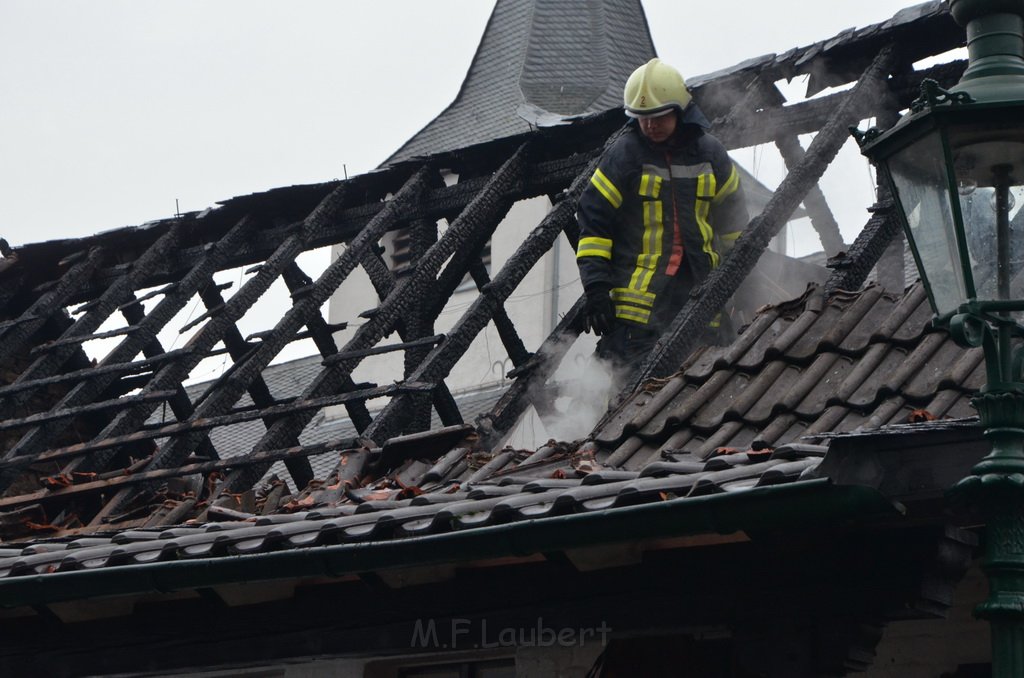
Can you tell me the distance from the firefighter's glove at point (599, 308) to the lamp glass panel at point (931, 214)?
4.41 meters

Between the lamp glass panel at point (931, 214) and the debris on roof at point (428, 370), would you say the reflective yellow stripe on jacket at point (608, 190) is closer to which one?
the debris on roof at point (428, 370)

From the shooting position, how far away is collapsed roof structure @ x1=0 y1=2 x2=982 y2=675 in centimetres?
522

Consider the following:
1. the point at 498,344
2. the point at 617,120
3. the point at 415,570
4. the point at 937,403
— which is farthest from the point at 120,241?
the point at 498,344

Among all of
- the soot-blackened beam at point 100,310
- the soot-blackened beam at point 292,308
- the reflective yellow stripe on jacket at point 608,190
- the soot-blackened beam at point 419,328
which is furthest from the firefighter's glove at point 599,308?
the soot-blackened beam at point 100,310

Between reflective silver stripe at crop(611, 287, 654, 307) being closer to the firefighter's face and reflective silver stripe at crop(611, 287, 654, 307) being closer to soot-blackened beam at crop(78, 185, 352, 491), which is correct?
the firefighter's face

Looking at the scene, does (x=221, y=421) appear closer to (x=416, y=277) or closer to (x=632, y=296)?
(x=416, y=277)

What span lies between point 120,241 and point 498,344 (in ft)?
37.6

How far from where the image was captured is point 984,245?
14.5ft

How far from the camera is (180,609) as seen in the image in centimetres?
685

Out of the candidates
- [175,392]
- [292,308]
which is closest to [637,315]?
[292,308]

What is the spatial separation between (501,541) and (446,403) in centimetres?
441

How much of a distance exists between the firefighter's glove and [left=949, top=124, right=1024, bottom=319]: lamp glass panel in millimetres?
4587

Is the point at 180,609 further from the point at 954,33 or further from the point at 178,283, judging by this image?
the point at 954,33

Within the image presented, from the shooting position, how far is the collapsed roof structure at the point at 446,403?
5.22 meters
